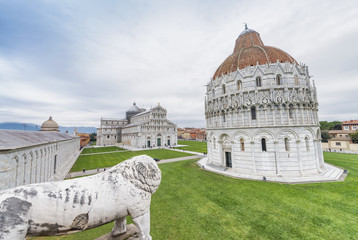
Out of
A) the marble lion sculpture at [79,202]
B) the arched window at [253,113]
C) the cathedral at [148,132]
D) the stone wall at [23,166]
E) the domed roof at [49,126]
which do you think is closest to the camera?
the marble lion sculpture at [79,202]

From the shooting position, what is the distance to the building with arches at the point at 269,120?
18.8 m

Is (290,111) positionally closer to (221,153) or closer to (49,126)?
(221,153)

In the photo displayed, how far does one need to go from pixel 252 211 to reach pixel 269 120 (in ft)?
41.6

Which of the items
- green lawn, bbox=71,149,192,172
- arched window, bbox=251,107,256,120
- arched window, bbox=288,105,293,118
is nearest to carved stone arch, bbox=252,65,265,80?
arched window, bbox=251,107,256,120

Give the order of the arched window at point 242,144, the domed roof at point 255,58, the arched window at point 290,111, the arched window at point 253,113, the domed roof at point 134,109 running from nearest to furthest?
the arched window at point 290,111, the arched window at point 253,113, the arched window at point 242,144, the domed roof at point 255,58, the domed roof at point 134,109

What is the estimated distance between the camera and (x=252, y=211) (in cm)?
1117

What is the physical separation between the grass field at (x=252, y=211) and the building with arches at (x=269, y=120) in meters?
Answer: 3.22

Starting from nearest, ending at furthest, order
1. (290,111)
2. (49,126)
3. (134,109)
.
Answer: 1. (290,111)
2. (49,126)
3. (134,109)

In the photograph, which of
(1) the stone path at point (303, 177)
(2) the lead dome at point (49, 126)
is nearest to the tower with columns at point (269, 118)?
(1) the stone path at point (303, 177)

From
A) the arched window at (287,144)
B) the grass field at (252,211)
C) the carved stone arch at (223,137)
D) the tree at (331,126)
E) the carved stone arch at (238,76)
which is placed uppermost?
the carved stone arch at (238,76)

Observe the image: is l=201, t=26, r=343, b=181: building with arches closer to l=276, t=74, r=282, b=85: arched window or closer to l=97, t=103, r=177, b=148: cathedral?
l=276, t=74, r=282, b=85: arched window

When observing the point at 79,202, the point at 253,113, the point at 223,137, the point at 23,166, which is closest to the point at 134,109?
the point at 223,137

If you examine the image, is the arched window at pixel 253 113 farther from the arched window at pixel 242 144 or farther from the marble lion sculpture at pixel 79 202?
the marble lion sculpture at pixel 79 202

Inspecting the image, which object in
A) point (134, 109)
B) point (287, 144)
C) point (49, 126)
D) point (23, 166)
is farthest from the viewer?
point (134, 109)
